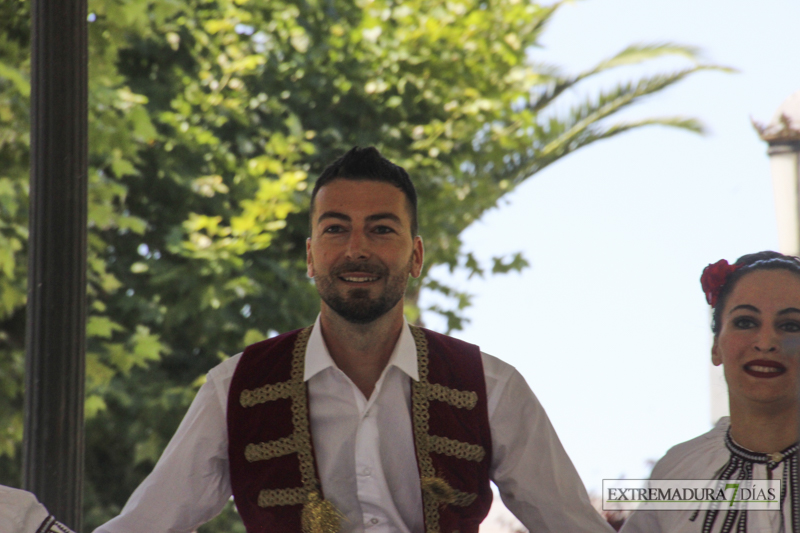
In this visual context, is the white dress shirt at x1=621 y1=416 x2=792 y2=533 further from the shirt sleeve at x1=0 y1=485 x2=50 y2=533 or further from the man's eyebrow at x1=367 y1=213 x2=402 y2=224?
the shirt sleeve at x1=0 y1=485 x2=50 y2=533

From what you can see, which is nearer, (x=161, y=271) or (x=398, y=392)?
(x=398, y=392)

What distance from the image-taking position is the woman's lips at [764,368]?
1.83 metres

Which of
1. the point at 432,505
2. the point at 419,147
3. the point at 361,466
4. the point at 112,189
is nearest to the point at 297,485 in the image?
the point at 361,466

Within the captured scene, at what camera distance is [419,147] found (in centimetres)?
532

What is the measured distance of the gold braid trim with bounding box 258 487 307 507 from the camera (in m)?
2.09

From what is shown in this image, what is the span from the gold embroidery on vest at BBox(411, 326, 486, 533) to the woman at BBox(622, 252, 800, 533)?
1.45ft

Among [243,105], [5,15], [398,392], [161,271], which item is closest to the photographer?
[398,392]

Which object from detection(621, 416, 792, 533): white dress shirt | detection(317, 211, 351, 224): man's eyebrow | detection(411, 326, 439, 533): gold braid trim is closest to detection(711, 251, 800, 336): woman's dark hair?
detection(621, 416, 792, 533): white dress shirt

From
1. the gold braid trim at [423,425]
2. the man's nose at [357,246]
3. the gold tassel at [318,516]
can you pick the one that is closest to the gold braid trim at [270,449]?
the gold tassel at [318,516]

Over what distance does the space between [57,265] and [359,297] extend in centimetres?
84

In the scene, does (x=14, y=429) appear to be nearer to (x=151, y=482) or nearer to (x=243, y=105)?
(x=243, y=105)

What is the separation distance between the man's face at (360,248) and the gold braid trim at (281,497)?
0.40 meters

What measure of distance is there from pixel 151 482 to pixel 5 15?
8.79 feet

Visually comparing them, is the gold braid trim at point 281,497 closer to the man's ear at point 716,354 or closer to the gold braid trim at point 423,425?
the gold braid trim at point 423,425
